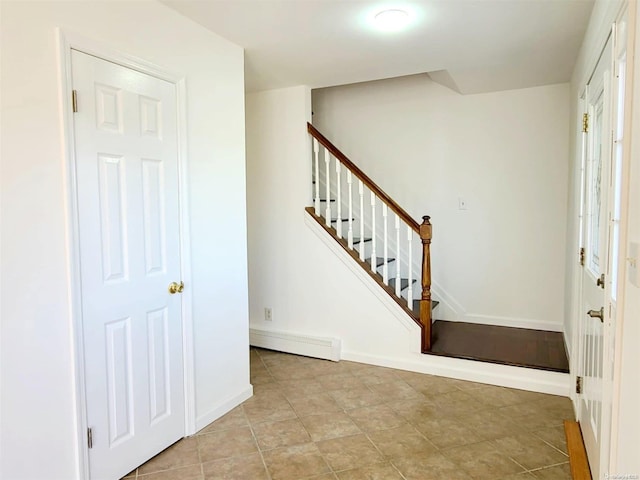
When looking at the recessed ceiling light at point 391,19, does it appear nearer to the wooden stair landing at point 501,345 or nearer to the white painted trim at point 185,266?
the white painted trim at point 185,266

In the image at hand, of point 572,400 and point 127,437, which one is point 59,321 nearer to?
point 127,437

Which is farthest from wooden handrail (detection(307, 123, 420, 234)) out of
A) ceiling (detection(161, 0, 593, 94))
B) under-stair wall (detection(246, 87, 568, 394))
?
ceiling (detection(161, 0, 593, 94))

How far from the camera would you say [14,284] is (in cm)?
157

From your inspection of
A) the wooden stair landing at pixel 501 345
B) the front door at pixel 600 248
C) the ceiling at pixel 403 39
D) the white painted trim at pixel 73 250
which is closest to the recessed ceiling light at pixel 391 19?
the ceiling at pixel 403 39

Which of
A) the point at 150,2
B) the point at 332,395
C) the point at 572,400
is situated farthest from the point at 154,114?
the point at 572,400

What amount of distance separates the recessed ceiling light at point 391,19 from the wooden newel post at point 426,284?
4.42 feet

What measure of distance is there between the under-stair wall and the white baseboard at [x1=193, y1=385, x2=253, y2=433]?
2.94 ft

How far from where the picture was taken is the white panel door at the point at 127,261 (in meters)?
1.87

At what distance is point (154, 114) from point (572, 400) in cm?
307

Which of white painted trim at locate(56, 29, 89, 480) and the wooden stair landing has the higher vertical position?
white painted trim at locate(56, 29, 89, 480)

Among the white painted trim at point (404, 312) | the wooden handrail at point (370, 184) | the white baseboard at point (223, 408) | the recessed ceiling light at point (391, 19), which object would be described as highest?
the recessed ceiling light at point (391, 19)

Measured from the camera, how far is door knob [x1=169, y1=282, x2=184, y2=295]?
2.30 metres

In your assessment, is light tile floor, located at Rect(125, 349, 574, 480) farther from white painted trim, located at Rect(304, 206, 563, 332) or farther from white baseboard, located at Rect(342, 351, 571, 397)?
white painted trim, located at Rect(304, 206, 563, 332)

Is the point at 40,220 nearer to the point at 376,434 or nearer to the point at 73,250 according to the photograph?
the point at 73,250
